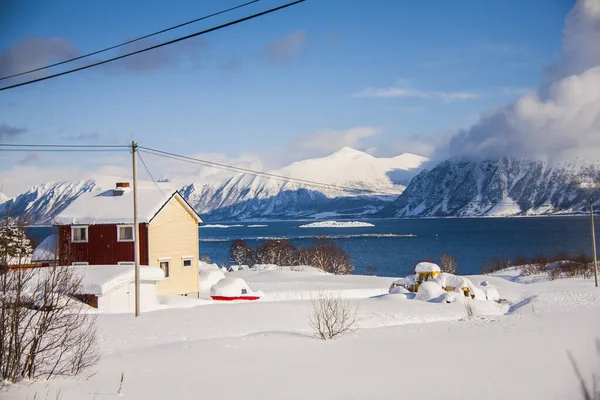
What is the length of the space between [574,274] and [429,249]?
261ft

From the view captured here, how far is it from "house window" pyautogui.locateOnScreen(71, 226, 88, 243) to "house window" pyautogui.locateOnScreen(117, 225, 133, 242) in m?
2.25

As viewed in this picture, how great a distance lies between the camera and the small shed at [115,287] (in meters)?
29.0

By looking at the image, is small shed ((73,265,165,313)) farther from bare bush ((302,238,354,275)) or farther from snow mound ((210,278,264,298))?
bare bush ((302,238,354,275))

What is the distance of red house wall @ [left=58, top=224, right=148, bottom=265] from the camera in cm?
3603

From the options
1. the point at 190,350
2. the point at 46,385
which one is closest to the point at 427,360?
the point at 190,350

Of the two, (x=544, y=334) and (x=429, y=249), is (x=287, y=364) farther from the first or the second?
(x=429, y=249)

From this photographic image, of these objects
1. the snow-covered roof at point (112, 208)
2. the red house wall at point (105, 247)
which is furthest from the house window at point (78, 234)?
the snow-covered roof at point (112, 208)

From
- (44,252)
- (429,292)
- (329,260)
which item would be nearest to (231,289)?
(44,252)

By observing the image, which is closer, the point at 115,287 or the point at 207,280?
the point at 115,287

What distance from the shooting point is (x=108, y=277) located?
96.9 ft

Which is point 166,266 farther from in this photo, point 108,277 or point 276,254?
point 276,254

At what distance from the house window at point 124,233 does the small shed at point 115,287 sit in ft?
13.9

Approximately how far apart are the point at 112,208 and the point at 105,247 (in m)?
2.49

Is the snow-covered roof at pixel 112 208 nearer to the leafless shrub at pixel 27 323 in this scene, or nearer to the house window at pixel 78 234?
the house window at pixel 78 234
